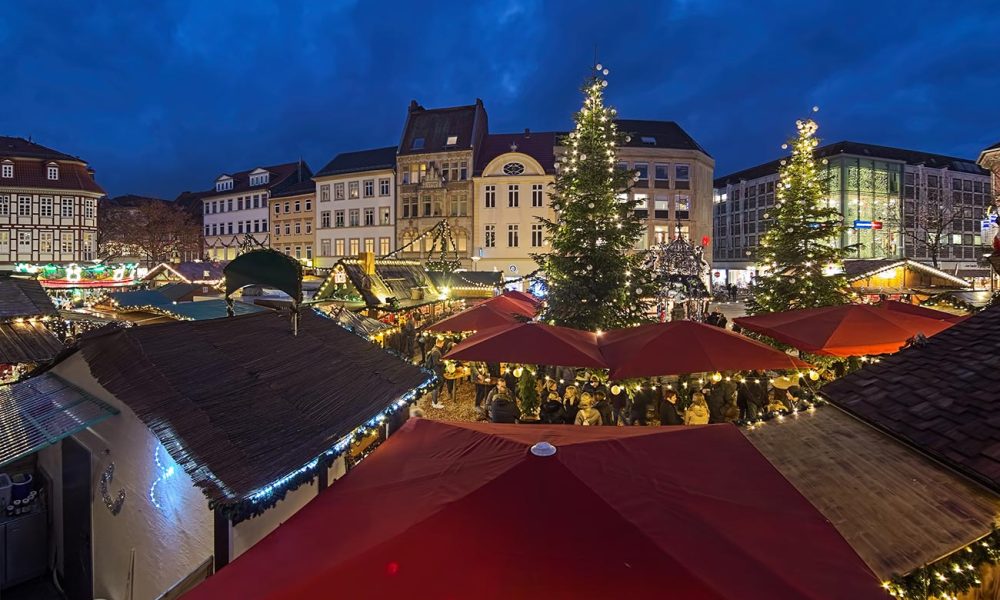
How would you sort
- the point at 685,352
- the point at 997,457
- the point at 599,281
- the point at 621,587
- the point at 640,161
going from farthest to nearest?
the point at 640,161
the point at 599,281
the point at 685,352
the point at 997,457
the point at 621,587

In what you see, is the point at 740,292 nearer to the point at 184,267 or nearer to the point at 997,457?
the point at 184,267

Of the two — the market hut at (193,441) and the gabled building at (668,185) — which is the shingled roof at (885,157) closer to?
the gabled building at (668,185)

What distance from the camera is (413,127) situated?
47.2 metres

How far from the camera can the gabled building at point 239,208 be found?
56.4 meters

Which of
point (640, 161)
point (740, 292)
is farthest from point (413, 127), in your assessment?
point (740, 292)

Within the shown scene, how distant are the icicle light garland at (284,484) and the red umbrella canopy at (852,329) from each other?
8992 millimetres

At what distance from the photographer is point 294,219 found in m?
53.2

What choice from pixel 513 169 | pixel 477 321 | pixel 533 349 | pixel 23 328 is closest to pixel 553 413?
pixel 533 349

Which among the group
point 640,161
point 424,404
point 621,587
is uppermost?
point 640,161

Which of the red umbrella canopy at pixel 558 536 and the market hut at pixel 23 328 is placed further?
the market hut at pixel 23 328

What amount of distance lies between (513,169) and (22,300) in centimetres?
3606

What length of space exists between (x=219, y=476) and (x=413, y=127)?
1871 inches

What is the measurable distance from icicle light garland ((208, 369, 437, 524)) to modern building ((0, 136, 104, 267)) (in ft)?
196

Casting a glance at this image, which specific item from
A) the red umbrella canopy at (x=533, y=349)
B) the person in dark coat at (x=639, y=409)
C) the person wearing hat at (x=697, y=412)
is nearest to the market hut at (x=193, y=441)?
the red umbrella canopy at (x=533, y=349)
